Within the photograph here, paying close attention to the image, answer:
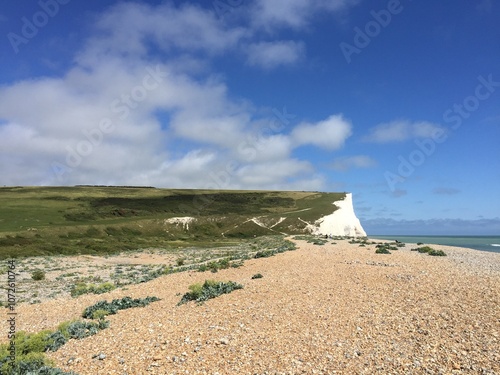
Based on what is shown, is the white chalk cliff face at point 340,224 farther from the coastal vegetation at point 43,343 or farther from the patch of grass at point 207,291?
the coastal vegetation at point 43,343

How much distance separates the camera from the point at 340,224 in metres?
108

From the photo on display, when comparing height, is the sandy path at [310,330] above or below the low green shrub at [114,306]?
above

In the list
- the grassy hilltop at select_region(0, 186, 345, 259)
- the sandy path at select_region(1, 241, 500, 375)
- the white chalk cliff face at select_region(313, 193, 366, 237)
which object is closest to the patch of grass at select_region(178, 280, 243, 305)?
the sandy path at select_region(1, 241, 500, 375)

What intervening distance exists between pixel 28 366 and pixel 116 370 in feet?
7.93

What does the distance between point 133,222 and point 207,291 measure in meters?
81.2

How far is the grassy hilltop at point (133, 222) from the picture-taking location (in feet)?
206

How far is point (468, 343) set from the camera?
9.47 meters

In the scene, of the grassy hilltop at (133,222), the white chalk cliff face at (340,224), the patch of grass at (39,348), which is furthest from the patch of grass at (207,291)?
the white chalk cliff face at (340,224)

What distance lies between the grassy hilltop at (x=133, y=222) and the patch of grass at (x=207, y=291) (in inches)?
1855

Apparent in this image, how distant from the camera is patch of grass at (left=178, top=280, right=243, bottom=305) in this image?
16344 mm

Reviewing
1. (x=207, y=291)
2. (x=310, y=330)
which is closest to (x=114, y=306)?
(x=207, y=291)

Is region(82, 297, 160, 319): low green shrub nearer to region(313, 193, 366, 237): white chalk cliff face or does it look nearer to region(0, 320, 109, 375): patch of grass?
region(0, 320, 109, 375): patch of grass

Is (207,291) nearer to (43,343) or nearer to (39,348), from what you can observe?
(43,343)

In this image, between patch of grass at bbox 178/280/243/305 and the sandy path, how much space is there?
700 mm
